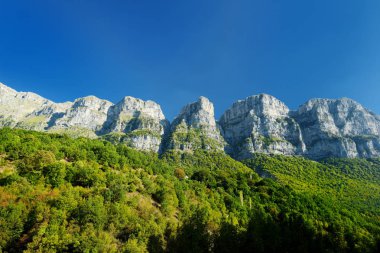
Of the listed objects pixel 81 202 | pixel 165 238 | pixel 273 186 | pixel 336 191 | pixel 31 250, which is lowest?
pixel 31 250

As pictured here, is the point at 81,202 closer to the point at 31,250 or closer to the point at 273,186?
the point at 31,250

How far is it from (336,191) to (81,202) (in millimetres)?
174233

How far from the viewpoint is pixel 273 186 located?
129875mm

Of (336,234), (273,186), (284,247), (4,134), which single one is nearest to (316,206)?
(273,186)

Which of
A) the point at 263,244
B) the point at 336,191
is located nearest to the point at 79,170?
the point at 263,244

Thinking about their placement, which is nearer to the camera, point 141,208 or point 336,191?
point 141,208

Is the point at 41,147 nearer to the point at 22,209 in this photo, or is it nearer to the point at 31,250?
the point at 22,209

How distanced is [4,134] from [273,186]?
404 ft

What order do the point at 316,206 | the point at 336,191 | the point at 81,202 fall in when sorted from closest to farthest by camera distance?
the point at 81,202, the point at 316,206, the point at 336,191

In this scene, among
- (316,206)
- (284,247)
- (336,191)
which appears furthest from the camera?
(336,191)

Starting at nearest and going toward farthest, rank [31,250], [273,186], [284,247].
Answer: [31,250], [284,247], [273,186]

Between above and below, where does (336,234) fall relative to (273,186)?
below

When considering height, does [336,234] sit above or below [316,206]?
below

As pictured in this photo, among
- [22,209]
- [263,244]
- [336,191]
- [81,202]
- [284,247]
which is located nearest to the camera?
[22,209]
